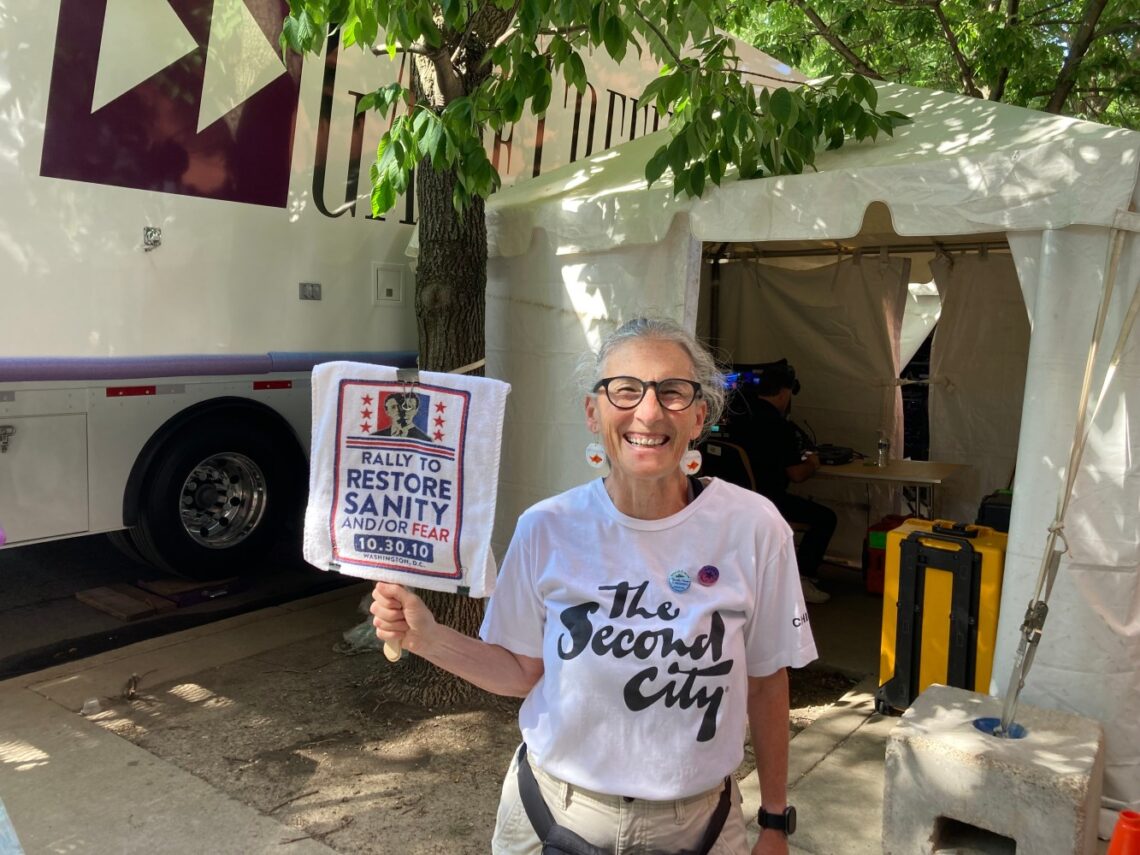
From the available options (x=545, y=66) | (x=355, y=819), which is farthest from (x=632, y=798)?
(x=545, y=66)

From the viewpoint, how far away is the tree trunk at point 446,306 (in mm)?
4461

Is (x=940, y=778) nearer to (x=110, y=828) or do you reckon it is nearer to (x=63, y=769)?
(x=110, y=828)

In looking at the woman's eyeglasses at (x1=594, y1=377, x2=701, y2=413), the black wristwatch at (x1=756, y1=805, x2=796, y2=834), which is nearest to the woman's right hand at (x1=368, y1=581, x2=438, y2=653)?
the woman's eyeglasses at (x1=594, y1=377, x2=701, y2=413)

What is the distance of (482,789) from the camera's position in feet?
12.3

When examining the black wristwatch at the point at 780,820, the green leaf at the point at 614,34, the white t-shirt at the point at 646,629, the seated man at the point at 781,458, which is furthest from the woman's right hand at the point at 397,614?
the seated man at the point at 781,458

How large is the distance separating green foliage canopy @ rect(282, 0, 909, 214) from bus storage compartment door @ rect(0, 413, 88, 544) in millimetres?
2304

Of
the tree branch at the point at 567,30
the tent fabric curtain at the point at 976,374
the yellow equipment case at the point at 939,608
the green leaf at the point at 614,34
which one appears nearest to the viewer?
the green leaf at the point at 614,34

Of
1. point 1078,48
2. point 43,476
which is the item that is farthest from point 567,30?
point 1078,48

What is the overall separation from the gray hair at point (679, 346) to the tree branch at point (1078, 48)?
7.58 metres

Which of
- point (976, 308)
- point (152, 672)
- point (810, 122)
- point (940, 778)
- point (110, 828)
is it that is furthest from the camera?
point (976, 308)

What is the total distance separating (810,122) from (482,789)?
A: 9.87 ft

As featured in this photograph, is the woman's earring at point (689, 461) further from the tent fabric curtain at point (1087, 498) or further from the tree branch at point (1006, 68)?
the tree branch at point (1006, 68)

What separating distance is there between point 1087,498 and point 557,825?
2494mm

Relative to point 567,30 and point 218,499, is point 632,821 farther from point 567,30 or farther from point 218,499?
point 218,499
